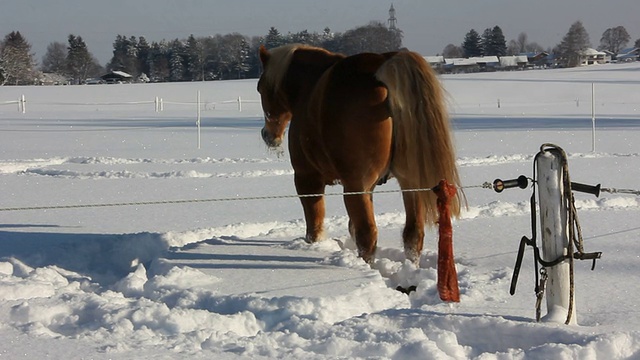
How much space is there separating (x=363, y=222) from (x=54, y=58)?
324 ft

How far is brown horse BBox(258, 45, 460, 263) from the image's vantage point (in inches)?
175

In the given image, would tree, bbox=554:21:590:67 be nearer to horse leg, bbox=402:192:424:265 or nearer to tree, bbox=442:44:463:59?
tree, bbox=442:44:463:59

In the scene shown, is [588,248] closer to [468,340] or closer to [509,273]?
[509,273]

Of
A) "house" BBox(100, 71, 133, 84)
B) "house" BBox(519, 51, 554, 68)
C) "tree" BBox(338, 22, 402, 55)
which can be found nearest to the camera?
"tree" BBox(338, 22, 402, 55)

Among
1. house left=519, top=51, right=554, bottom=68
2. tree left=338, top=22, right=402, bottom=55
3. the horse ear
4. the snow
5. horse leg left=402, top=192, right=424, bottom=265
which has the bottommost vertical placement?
the snow

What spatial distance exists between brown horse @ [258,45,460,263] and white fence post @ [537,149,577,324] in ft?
3.46

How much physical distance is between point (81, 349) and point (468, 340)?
178 cm

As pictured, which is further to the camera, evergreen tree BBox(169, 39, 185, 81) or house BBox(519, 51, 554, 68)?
house BBox(519, 51, 554, 68)

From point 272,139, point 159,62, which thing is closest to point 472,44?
point 159,62

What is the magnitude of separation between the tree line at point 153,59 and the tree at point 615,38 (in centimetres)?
6470

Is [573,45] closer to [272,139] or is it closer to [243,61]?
[243,61]

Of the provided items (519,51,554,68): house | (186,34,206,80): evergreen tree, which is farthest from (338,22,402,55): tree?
(519,51,554,68): house

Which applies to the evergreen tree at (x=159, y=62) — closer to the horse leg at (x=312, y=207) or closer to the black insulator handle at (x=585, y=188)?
the horse leg at (x=312, y=207)

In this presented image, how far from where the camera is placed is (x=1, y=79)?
60.2 metres
